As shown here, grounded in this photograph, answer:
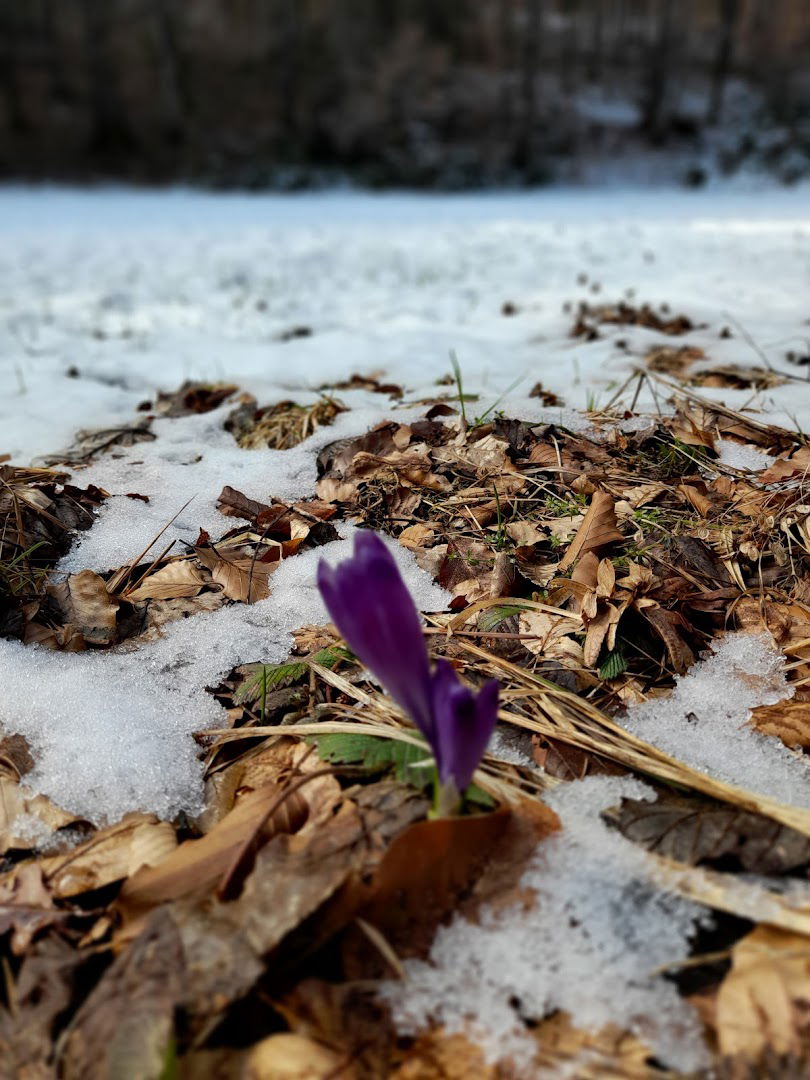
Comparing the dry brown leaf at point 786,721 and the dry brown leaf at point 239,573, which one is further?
the dry brown leaf at point 239,573

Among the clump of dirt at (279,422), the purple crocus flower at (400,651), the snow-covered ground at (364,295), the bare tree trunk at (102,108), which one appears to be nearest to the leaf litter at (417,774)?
the purple crocus flower at (400,651)

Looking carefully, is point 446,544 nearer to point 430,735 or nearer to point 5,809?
point 430,735

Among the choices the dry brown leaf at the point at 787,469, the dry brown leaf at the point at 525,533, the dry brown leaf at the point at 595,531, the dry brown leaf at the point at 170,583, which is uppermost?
the dry brown leaf at the point at 787,469

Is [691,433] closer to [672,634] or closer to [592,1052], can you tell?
[672,634]

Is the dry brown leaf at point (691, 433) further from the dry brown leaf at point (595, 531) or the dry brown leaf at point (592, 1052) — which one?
the dry brown leaf at point (592, 1052)

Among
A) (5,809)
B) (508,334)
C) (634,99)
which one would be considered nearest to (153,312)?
(508,334)

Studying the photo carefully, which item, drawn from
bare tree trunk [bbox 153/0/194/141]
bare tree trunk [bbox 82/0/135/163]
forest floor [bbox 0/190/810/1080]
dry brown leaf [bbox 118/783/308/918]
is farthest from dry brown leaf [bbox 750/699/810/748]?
bare tree trunk [bbox 82/0/135/163]
